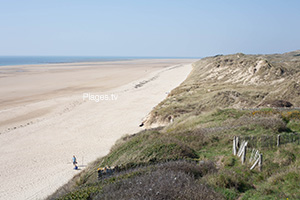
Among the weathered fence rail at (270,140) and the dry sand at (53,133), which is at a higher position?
the weathered fence rail at (270,140)

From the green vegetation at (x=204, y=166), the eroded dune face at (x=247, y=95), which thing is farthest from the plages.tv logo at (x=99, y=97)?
the green vegetation at (x=204, y=166)

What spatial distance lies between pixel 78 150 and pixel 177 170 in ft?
40.3

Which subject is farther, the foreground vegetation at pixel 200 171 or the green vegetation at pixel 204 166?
the green vegetation at pixel 204 166

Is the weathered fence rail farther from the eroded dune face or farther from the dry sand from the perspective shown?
the eroded dune face

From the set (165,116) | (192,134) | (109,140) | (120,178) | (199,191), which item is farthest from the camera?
(165,116)

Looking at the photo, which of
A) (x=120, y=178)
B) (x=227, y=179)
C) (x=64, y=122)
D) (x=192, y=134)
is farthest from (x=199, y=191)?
(x=64, y=122)

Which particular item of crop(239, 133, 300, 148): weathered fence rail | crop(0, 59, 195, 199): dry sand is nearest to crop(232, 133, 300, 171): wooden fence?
crop(239, 133, 300, 148): weathered fence rail

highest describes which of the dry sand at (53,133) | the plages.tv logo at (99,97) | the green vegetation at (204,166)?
the green vegetation at (204,166)

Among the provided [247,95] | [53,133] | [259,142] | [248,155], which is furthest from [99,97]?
[248,155]

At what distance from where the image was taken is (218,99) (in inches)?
909

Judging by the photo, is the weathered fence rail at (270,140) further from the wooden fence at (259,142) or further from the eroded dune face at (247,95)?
the eroded dune face at (247,95)

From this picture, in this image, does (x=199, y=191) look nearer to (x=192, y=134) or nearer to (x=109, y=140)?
(x=192, y=134)

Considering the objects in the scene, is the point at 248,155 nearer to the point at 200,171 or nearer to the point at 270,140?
the point at 270,140

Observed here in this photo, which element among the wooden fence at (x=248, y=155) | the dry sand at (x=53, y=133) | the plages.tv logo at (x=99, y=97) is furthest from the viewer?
the plages.tv logo at (x=99, y=97)
